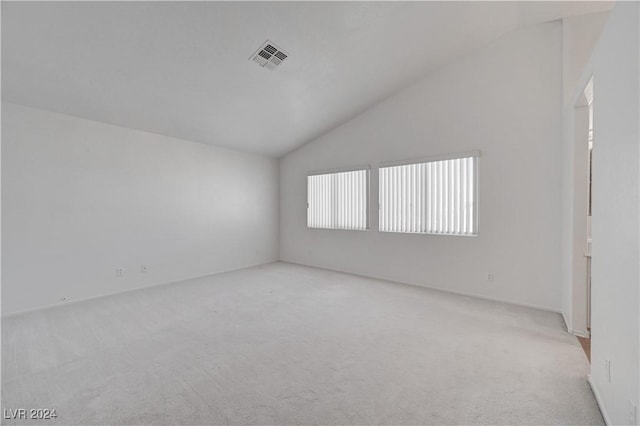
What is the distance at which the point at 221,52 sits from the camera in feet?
10.1

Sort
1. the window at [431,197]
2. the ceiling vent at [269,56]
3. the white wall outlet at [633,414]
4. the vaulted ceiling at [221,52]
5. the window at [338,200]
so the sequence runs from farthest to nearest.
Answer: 1. the window at [338,200]
2. the window at [431,197]
3. the ceiling vent at [269,56]
4. the vaulted ceiling at [221,52]
5. the white wall outlet at [633,414]

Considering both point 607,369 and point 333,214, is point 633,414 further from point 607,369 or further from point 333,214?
point 333,214

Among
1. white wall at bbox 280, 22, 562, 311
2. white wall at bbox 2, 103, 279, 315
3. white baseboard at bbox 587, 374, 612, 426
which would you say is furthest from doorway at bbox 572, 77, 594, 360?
white wall at bbox 2, 103, 279, 315

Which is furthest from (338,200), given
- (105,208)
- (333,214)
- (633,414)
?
(633,414)

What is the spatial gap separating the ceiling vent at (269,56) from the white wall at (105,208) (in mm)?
2478

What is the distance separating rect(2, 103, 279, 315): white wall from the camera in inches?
133

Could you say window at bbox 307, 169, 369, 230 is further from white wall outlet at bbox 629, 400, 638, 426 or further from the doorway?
white wall outlet at bbox 629, 400, 638, 426

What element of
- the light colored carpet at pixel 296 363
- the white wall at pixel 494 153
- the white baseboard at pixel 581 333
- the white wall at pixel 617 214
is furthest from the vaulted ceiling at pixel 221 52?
the white baseboard at pixel 581 333

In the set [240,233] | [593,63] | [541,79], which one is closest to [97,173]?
[240,233]

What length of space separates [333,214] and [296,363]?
3.76m

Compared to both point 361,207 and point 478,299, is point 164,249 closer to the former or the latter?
point 361,207

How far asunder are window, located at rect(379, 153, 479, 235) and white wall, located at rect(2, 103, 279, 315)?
314cm

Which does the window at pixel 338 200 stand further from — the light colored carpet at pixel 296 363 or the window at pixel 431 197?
the light colored carpet at pixel 296 363

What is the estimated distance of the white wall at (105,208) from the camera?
3377mm
